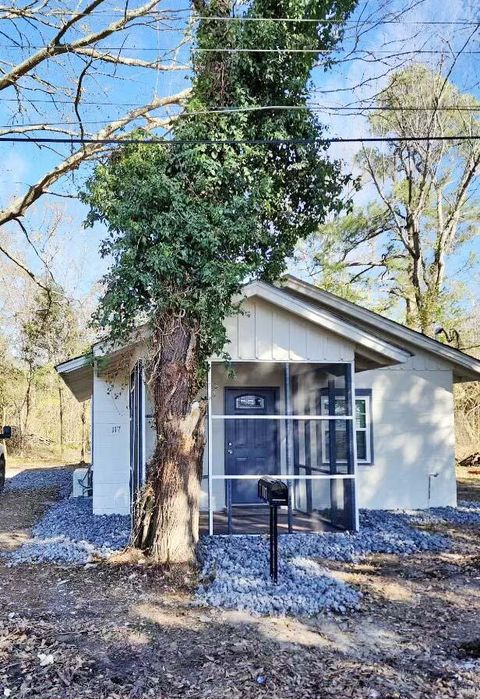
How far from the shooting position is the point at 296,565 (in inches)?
251

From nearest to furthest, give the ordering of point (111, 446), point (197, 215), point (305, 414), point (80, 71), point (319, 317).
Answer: point (197, 215) < point (319, 317) < point (80, 71) < point (305, 414) < point (111, 446)

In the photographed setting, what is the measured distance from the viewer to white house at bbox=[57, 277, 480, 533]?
8180 mm

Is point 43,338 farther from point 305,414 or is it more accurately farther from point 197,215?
point 197,215

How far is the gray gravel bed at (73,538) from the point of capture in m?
6.88

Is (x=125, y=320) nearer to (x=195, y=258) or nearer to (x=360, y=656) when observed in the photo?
(x=195, y=258)

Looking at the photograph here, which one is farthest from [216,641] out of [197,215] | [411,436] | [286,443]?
[411,436]

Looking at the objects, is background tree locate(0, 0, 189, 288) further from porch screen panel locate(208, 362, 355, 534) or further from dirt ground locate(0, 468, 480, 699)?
dirt ground locate(0, 468, 480, 699)

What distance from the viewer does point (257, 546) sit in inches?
288

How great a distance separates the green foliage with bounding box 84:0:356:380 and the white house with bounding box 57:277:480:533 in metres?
0.96

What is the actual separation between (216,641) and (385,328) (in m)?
7.65

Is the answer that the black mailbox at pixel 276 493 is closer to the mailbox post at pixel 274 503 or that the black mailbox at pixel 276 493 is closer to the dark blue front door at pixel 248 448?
the mailbox post at pixel 274 503

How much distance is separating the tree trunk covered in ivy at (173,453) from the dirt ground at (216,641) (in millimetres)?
425

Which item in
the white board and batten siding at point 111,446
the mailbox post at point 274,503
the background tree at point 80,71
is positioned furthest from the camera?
the white board and batten siding at point 111,446

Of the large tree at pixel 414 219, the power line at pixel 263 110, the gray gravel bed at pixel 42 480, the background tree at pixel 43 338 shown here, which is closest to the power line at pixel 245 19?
the power line at pixel 263 110
